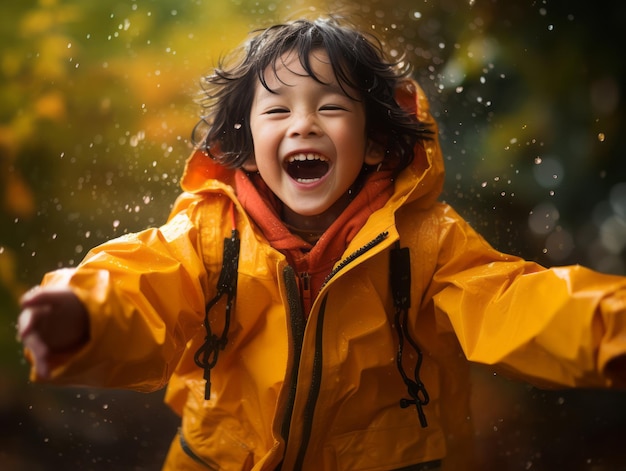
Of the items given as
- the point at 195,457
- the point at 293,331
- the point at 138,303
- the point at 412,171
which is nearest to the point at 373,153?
the point at 412,171

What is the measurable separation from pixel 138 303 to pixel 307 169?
1.95 ft

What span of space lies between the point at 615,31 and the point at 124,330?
205 centimetres

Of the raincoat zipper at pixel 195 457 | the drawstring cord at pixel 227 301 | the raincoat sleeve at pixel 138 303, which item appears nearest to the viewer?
the raincoat sleeve at pixel 138 303

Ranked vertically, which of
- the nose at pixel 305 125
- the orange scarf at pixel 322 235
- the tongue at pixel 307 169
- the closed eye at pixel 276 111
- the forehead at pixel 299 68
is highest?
the forehead at pixel 299 68

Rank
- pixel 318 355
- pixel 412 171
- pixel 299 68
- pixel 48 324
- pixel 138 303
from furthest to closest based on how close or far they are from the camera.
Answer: pixel 412 171, pixel 299 68, pixel 318 355, pixel 138 303, pixel 48 324

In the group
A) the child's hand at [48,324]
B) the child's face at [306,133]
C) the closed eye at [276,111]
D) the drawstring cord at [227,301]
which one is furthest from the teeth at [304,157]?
the child's hand at [48,324]

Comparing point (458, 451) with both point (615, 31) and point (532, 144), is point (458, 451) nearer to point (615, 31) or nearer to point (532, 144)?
point (532, 144)

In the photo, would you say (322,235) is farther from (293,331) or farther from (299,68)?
(299,68)

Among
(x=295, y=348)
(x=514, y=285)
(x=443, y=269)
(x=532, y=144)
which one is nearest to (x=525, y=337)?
(x=514, y=285)

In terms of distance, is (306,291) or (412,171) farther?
(412,171)

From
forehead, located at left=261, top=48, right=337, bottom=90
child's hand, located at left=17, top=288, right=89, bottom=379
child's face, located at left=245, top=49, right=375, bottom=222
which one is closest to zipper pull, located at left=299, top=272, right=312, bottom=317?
child's face, located at left=245, top=49, right=375, bottom=222

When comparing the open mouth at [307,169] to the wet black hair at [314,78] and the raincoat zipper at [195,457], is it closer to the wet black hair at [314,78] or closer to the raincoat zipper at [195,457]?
the wet black hair at [314,78]

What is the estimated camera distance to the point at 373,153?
1806mm

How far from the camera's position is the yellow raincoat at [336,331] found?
1.37 metres
